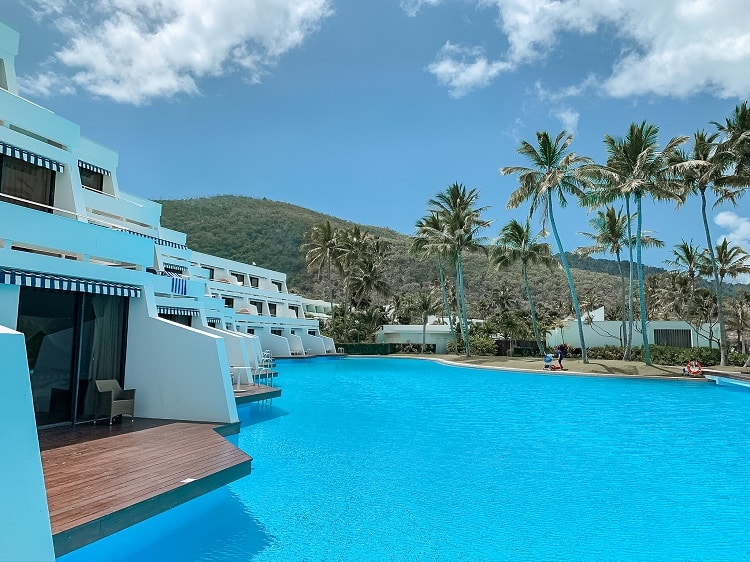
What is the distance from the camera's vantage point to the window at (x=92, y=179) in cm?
1564

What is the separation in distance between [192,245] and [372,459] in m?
80.3

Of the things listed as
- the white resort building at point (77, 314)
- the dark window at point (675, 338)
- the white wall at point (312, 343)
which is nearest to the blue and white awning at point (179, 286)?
the white resort building at point (77, 314)

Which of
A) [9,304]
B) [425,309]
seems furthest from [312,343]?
[9,304]

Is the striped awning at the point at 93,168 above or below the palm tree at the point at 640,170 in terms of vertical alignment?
below

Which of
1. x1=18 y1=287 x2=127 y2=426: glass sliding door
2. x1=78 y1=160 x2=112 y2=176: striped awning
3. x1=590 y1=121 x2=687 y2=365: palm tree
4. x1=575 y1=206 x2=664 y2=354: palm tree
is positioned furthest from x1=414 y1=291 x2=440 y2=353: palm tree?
x1=18 y1=287 x2=127 y2=426: glass sliding door

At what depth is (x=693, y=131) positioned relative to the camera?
2808cm

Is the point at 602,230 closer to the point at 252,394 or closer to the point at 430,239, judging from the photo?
the point at 430,239

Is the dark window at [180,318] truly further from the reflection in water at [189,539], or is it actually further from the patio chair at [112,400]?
the reflection in water at [189,539]

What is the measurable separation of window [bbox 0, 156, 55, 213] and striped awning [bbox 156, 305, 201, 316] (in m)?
3.95

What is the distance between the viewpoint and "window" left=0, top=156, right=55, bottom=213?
34.0 feet

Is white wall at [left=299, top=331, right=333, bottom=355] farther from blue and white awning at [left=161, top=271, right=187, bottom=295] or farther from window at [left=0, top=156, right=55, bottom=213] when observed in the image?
window at [left=0, top=156, right=55, bottom=213]

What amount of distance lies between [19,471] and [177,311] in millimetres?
11826

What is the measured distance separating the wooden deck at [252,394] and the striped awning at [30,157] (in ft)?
23.1

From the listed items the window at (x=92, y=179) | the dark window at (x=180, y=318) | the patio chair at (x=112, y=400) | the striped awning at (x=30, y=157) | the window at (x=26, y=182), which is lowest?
the patio chair at (x=112, y=400)
